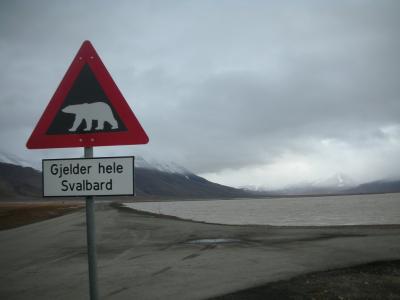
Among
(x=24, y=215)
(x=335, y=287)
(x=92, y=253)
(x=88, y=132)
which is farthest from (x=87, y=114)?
(x=24, y=215)

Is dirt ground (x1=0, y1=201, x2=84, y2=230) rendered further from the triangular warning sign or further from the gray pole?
the gray pole

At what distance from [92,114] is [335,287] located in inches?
266

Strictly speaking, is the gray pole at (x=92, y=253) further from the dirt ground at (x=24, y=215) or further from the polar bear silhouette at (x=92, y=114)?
the dirt ground at (x=24, y=215)

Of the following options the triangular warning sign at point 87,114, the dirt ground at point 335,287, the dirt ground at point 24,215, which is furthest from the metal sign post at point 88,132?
the dirt ground at point 24,215

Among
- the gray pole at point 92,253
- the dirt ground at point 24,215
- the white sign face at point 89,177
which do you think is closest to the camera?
the gray pole at point 92,253

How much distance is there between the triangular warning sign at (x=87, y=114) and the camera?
13.3ft

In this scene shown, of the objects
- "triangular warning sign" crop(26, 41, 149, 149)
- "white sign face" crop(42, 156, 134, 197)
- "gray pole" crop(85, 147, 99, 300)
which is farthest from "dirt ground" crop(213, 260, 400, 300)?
"triangular warning sign" crop(26, 41, 149, 149)

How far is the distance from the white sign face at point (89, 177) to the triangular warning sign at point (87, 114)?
0.18 m

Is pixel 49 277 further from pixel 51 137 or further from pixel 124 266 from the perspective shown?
pixel 51 137

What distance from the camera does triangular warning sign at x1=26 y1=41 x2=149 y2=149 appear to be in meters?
4.07

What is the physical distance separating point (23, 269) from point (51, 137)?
31.2 feet

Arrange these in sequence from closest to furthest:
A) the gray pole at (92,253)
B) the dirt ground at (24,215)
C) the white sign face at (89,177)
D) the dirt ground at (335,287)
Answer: the gray pole at (92,253) < the white sign face at (89,177) < the dirt ground at (335,287) < the dirt ground at (24,215)

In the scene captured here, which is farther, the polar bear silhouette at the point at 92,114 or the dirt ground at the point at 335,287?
the dirt ground at the point at 335,287

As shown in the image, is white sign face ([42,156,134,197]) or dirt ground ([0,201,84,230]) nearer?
white sign face ([42,156,134,197])
